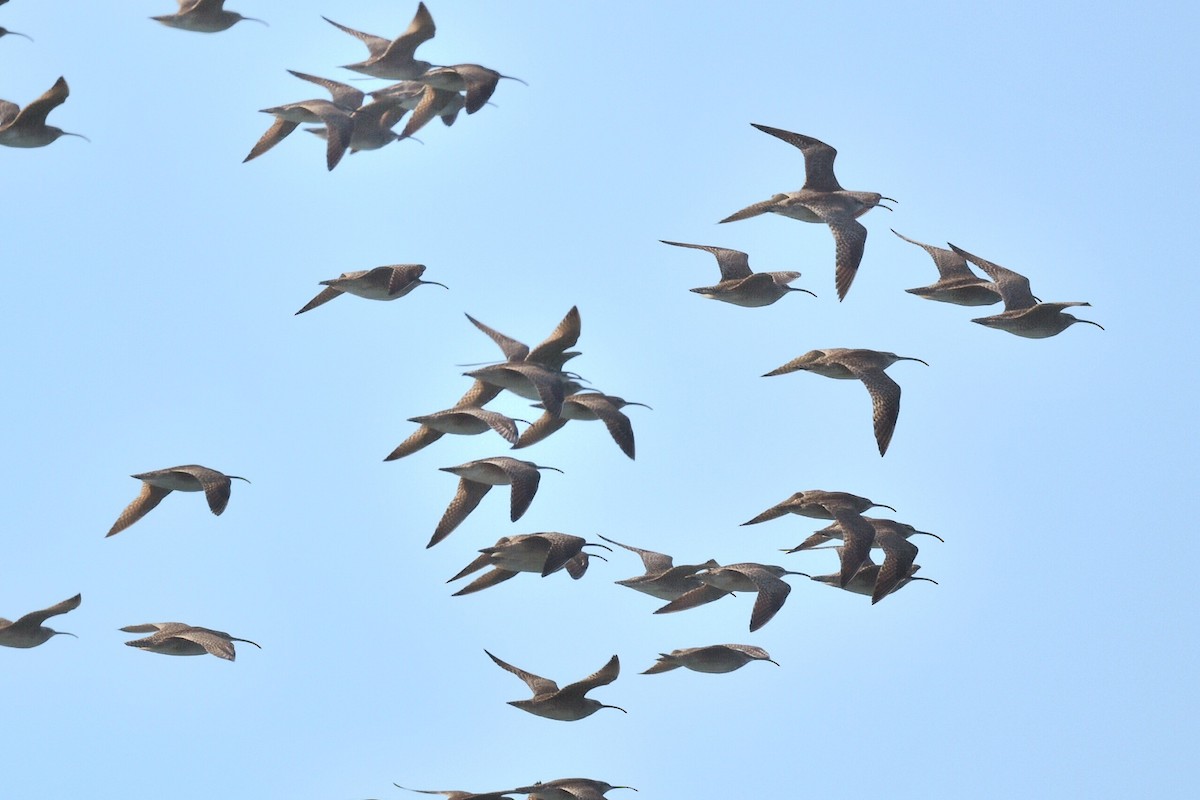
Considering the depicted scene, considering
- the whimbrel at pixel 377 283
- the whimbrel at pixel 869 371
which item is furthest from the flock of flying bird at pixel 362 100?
the whimbrel at pixel 869 371

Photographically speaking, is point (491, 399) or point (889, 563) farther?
point (491, 399)

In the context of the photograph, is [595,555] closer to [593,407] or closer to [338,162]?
[593,407]

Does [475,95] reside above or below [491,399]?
above

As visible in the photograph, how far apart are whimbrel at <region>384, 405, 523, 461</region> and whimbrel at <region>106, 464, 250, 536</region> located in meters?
2.99

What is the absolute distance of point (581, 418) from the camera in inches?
1422

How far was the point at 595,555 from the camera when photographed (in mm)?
39531

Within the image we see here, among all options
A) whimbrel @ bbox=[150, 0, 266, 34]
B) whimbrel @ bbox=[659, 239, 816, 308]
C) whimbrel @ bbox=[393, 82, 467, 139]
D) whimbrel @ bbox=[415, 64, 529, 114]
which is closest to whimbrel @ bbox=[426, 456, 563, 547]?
whimbrel @ bbox=[659, 239, 816, 308]

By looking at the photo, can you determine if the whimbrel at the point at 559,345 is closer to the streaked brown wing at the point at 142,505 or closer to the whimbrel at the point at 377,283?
the whimbrel at the point at 377,283

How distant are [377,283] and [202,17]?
8816mm

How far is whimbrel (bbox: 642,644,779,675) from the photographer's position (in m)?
38.0

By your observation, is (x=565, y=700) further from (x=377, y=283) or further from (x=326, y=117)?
(x=326, y=117)

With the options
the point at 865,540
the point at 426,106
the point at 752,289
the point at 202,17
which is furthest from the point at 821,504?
the point at 202,17

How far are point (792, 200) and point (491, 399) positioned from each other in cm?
686

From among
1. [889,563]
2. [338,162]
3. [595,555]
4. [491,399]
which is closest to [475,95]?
[338,162]
